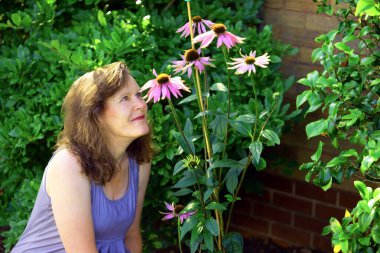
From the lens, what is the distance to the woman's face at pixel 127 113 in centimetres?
312

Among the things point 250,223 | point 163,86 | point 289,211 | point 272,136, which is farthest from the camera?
point 250,223

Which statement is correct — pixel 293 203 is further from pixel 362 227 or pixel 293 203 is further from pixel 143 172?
pixel 362 227

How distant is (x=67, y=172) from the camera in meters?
3.12

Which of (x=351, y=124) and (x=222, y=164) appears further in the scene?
(x=222, y=164)

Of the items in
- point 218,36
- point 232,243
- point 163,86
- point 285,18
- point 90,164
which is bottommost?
point 232,243

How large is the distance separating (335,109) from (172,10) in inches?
77.8

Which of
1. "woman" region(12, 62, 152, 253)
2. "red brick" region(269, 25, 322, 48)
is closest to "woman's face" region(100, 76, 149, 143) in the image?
"woman" region(12, 62, 152, 253)

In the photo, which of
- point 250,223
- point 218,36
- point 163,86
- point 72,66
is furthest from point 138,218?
point 250,223

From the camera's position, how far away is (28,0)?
450 centimetres

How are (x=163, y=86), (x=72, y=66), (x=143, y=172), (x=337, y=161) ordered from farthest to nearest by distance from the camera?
1. (x=72, y=66)
2. (x=143, y=172)
3. (x=163, y=86)
4. (x=337, y=161)

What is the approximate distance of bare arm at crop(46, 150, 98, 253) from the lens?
311 centimetres

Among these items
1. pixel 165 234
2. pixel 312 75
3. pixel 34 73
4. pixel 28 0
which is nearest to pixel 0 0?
pixel 28 0

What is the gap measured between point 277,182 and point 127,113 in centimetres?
162

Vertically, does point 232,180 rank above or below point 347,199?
above
